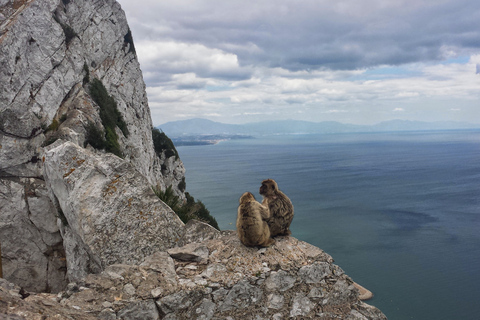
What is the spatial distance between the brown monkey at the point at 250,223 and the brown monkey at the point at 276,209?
294mm

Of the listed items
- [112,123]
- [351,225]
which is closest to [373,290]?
[351,225]

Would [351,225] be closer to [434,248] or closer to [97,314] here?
[434,248]

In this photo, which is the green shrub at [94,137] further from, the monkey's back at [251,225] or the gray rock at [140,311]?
the gray rock at [140,311]

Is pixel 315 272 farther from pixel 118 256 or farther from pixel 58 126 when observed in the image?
pixel 58 126

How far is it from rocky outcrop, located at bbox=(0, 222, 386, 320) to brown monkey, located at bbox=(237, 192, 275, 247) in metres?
0.14

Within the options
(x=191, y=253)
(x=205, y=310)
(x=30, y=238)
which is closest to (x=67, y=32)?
(x=30, y=238)

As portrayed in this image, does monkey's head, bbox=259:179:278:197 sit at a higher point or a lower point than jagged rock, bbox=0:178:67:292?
higher

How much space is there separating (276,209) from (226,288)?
4.22ft

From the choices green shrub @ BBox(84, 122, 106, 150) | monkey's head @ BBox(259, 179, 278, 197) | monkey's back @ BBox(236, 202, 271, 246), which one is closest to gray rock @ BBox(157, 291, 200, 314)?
monkey's back @ BBox(236, 202, 271, 246)

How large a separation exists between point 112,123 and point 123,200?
13.3 metres

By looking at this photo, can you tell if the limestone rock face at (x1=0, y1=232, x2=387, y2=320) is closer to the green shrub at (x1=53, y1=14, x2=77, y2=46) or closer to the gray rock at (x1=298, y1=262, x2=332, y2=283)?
the gray rock at (x1=298, y1=262, x2=332, y2=283)

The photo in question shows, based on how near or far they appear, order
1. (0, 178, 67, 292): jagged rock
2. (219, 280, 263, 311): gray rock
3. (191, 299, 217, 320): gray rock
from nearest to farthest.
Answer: (191, 299, 217, 320): gray rock < (219, 280, 263, 311): gray rock < (0, 178, 67, 292): jagged rock

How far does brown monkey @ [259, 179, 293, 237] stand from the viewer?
4.64m

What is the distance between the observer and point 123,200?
211 inches
